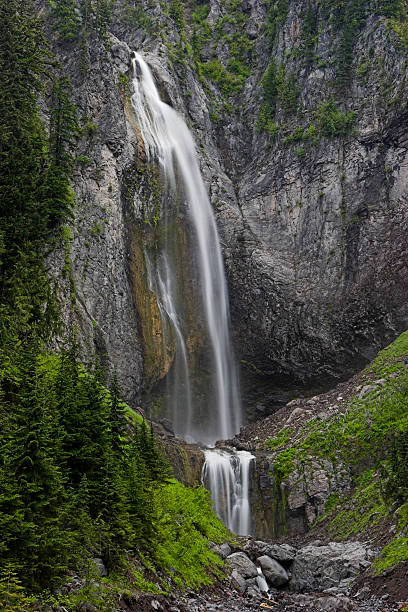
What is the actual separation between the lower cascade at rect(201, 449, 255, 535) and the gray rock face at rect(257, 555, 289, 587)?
918cm

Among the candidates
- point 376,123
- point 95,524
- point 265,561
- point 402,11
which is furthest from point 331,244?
point 95,524

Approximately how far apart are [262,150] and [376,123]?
10193 mm

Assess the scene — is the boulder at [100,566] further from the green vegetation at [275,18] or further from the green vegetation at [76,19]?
the green vegetation at [275,18]

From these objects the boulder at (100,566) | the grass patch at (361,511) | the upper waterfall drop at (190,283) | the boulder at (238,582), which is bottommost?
the boulder at (238,582)

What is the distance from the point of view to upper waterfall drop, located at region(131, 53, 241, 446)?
116 feet

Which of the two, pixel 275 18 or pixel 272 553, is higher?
pixel 275 18

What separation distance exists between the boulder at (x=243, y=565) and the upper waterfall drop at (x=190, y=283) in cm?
1861

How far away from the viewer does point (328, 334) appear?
36531mm

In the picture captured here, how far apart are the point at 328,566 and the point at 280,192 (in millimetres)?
30603

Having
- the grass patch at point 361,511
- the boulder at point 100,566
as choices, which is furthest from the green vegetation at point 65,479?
the grass patch at point 361,511

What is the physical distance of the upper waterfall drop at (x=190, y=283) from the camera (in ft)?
116

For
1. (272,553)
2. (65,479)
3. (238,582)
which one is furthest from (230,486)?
(65,479)

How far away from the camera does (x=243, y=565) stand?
1538 cm

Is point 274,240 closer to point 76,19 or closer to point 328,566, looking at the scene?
point 76,19
